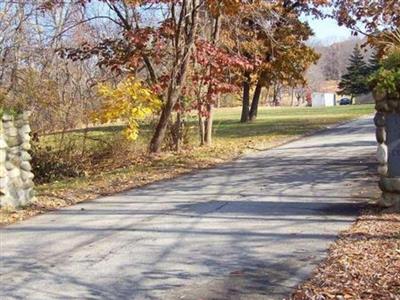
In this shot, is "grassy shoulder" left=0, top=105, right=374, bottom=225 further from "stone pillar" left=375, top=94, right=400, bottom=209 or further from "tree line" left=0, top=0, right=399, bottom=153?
"stone pillar" left=375, top=94, right=400, bottom=209

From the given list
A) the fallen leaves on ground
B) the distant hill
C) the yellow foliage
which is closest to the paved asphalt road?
the fallen leaves on ground

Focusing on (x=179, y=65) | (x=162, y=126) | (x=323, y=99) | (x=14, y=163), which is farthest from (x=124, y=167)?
(x=323, y=99)

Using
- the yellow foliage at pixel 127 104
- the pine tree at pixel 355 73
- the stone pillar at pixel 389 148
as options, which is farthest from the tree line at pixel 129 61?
the pine tree at pixel 355 73

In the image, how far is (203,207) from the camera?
8.95 m

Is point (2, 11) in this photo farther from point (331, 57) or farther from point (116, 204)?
point (331, 57)

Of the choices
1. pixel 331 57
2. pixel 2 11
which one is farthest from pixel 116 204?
pixel 331 57

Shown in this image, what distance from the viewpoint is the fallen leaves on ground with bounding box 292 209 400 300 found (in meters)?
4.84

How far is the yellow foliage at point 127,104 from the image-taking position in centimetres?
1524

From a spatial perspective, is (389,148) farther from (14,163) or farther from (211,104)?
(211,104)

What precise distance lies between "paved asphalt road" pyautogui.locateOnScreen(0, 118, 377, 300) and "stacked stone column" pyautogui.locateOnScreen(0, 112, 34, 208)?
75cm

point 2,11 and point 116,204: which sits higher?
point 2,11

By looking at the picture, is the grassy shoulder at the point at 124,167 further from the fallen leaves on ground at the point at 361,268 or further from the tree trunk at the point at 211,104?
the fallen leaves on ground at the point at 361,268

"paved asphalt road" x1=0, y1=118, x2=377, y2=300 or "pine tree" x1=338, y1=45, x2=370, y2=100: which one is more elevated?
"pine tree" x1=338, y1=45, x2=370, y2=100

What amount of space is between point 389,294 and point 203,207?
446 centimetres
